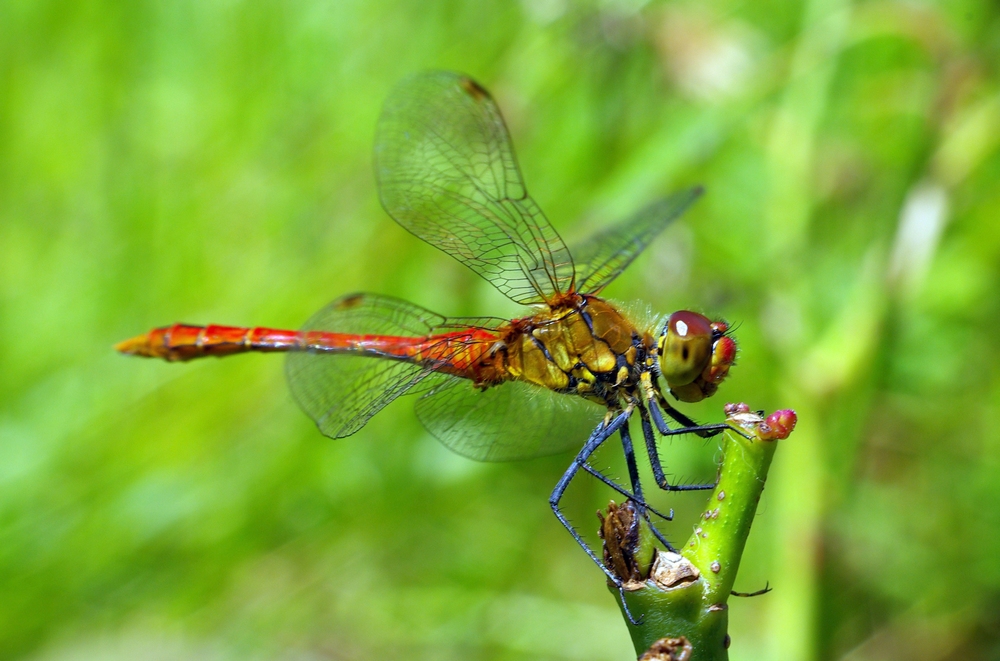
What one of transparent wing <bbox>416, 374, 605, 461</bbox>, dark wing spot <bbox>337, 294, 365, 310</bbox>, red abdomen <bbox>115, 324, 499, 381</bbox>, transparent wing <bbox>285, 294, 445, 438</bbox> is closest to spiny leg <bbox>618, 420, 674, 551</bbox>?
transparent wing <bbox>416, 374, 605, 461</bbox>

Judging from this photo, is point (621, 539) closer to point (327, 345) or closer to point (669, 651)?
point (669, 651)

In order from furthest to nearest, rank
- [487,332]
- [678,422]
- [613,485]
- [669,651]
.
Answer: [487,332]
[678,422]
[613,485]
[669,651]

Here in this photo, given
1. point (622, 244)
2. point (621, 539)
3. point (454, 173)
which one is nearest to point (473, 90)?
point (454, 173)

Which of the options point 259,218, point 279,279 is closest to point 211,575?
point 279,279

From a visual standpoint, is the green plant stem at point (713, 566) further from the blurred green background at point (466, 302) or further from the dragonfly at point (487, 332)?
the blurred green background at point (466, 302)

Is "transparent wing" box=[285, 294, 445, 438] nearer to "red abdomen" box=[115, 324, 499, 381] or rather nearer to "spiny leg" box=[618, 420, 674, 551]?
"red abdomen" box=[115, 324, 499, 381]

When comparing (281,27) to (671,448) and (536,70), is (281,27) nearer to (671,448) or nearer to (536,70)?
(536,70)

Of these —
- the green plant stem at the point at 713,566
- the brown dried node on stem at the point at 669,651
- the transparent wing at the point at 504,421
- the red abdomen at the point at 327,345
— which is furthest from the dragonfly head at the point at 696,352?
the brown dried node on stem at the point at 669,651
